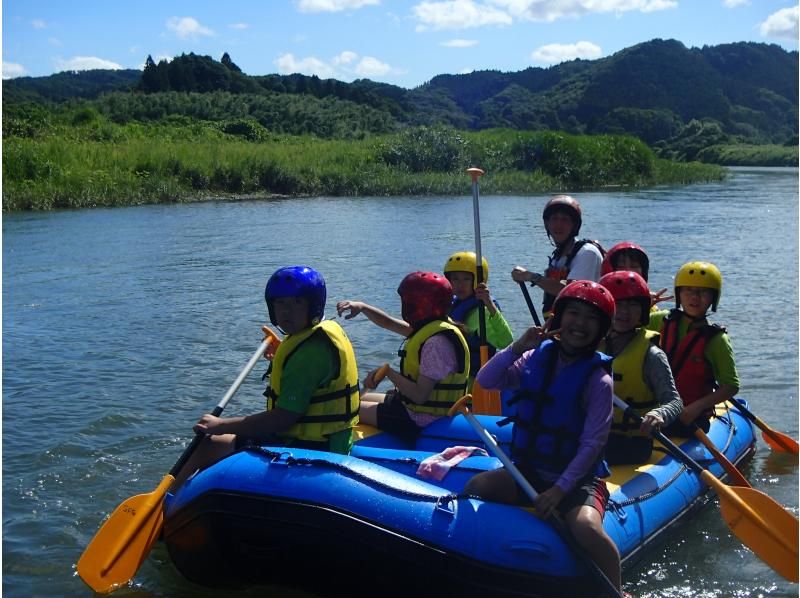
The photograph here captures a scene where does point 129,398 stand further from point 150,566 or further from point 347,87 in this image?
point 347,87

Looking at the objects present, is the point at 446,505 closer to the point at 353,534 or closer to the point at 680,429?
the point at 353,534

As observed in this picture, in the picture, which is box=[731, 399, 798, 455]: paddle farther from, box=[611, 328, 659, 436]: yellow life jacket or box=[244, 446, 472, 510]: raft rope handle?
box=[244, 446, 472, 510]: raft rope handle

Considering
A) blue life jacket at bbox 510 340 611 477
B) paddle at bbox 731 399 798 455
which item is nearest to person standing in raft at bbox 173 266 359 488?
blue life jacket at bbox 510 340 611 477

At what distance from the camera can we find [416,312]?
448 centimetres

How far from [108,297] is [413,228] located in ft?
25.3

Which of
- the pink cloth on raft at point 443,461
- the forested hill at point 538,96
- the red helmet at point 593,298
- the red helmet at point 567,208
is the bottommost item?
the pink cloth on raft at point 443,461

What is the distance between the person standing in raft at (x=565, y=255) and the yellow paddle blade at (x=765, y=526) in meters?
1.55

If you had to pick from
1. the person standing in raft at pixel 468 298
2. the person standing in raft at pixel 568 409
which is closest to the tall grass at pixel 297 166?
the person standing in raft at pixel 468 298

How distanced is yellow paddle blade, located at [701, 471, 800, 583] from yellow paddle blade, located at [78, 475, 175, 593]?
7.68 feet

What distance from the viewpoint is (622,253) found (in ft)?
17.4

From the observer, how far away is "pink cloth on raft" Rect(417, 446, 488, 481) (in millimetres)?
3965

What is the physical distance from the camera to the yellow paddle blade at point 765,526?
3.75m

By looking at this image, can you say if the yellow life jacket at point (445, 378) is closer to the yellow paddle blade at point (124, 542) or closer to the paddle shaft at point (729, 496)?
the paddle shaft at point (729, 496)

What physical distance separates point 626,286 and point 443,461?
1.20 meters
